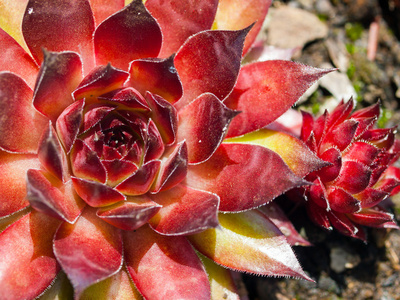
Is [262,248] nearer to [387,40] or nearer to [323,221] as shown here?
[323,221]

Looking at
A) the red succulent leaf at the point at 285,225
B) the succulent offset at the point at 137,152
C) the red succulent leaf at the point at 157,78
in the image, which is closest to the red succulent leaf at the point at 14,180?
the succulent offset at the point at 137,152

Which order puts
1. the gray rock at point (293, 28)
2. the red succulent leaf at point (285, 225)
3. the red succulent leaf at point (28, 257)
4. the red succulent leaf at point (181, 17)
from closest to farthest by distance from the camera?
the red succulent leaf at point (28, 257)
the red succulent leaf at point (181, 17)
the red succulent leaf at point (285, 225)
the gray rock at point (293, 28)

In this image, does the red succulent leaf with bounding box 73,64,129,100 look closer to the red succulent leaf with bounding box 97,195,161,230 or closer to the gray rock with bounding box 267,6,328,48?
the red succulent leaf with bounding box 97,195,161,230

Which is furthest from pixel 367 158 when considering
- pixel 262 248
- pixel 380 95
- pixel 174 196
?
pixel 380 95

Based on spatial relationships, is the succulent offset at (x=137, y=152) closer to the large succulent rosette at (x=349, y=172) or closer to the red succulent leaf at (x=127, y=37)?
the red succulent leaf at (x=127, y=37)

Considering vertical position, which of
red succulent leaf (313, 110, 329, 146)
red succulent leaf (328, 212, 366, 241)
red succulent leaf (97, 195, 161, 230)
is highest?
red succulent leaf (313, 110, 329, 146)

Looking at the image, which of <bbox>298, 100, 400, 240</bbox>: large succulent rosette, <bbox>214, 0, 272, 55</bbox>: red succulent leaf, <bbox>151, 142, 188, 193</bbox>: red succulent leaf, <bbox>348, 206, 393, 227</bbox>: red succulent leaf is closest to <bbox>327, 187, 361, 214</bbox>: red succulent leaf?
<bbox>298, 100, 400, 240</bbox>: large succulent rosette

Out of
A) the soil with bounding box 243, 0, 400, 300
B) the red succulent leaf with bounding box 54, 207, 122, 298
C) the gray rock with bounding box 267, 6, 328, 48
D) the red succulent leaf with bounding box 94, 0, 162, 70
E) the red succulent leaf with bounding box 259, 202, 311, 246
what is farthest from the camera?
the gray rock with bounding box 267, 6, 328, 48
